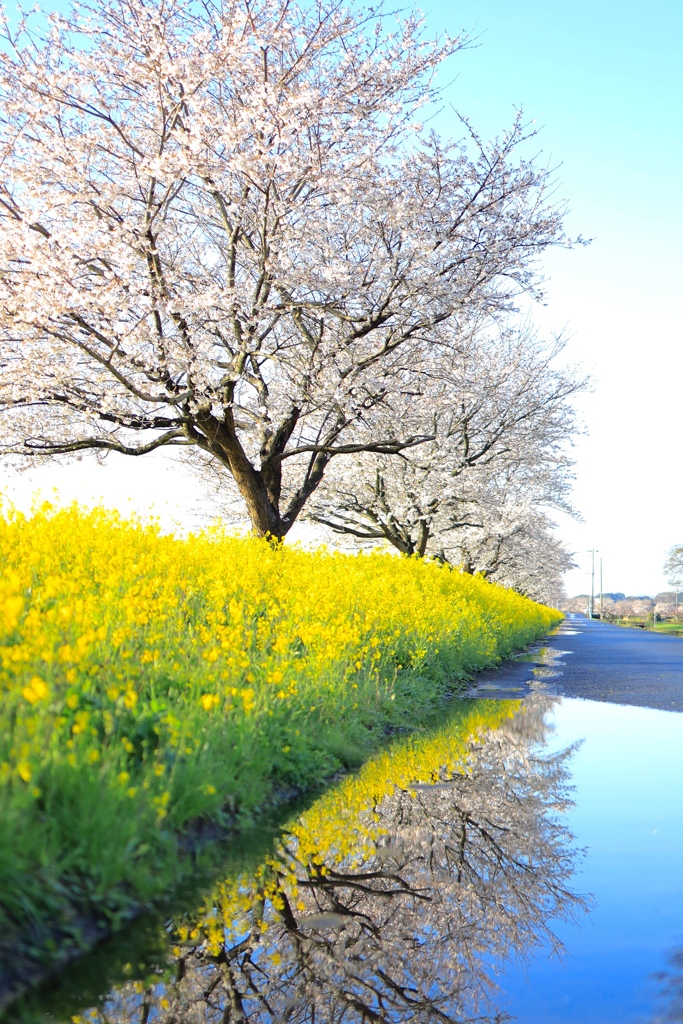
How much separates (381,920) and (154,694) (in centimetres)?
219

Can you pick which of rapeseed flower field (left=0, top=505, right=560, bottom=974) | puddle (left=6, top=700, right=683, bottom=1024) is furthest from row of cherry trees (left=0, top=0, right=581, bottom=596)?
puddle (left=6, top=700, right=683, bottom=1024)

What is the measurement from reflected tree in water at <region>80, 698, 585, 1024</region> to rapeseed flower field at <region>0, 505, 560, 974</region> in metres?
0.43

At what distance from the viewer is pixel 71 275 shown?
12758 millimetres

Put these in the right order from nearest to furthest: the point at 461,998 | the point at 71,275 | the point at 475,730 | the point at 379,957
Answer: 1. the point at 461,998
2. the point at 379,957
3. the point at 475,730
4. the point at 71,275

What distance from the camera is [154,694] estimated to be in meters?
5.28

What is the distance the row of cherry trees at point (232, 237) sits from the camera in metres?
12.8

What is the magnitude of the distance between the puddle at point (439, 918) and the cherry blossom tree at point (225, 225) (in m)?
9.16

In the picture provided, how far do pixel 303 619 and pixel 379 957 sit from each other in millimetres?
5362

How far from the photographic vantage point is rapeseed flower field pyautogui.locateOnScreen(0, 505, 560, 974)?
3.43 m

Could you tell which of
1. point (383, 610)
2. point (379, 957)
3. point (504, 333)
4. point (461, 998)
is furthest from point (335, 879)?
point (504, 333)

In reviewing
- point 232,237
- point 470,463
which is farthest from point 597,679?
point 470,463

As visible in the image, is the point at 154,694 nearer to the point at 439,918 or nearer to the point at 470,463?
the point at 439,918

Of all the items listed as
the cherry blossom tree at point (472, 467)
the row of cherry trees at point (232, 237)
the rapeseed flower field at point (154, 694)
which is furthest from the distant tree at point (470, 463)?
the rapeseed flower field at point (154, 694)

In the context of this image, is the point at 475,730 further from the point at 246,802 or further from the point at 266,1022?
the point at 266,1022
